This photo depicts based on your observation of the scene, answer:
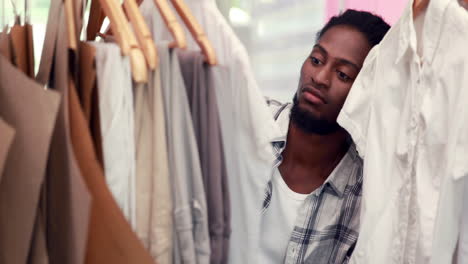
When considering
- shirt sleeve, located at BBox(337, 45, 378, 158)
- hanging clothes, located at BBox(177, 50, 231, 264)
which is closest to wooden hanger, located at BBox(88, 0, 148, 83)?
hanging clothes, located at BBox(177, 50, 231, 264)

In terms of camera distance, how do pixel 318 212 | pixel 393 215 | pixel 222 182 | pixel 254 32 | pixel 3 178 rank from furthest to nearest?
pixel 254 32, pixel 318 212, pixel 393 215, pixel 222 182, pixel 3 178

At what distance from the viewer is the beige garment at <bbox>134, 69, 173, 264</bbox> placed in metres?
0.94

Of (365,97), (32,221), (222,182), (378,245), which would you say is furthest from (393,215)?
(32,221)

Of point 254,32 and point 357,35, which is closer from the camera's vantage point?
point 357,35

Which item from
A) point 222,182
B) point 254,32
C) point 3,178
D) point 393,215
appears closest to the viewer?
point 3,178

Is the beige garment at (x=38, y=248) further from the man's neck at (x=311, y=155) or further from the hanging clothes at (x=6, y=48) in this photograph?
the man's neck at (x=311, y=155)

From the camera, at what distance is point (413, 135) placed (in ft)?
3.64

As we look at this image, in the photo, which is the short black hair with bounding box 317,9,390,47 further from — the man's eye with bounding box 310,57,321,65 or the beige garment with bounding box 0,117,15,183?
the beige garment with bounding box 0,117,15,183

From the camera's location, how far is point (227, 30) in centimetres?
109

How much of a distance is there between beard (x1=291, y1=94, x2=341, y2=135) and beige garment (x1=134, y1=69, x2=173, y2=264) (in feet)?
1.93

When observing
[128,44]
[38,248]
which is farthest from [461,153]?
[38,248]

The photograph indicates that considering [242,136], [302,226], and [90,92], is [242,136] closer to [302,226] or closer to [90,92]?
[90,92]

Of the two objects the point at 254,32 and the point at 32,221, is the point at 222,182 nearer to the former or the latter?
the point at 32,221

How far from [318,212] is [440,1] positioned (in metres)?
0.59
